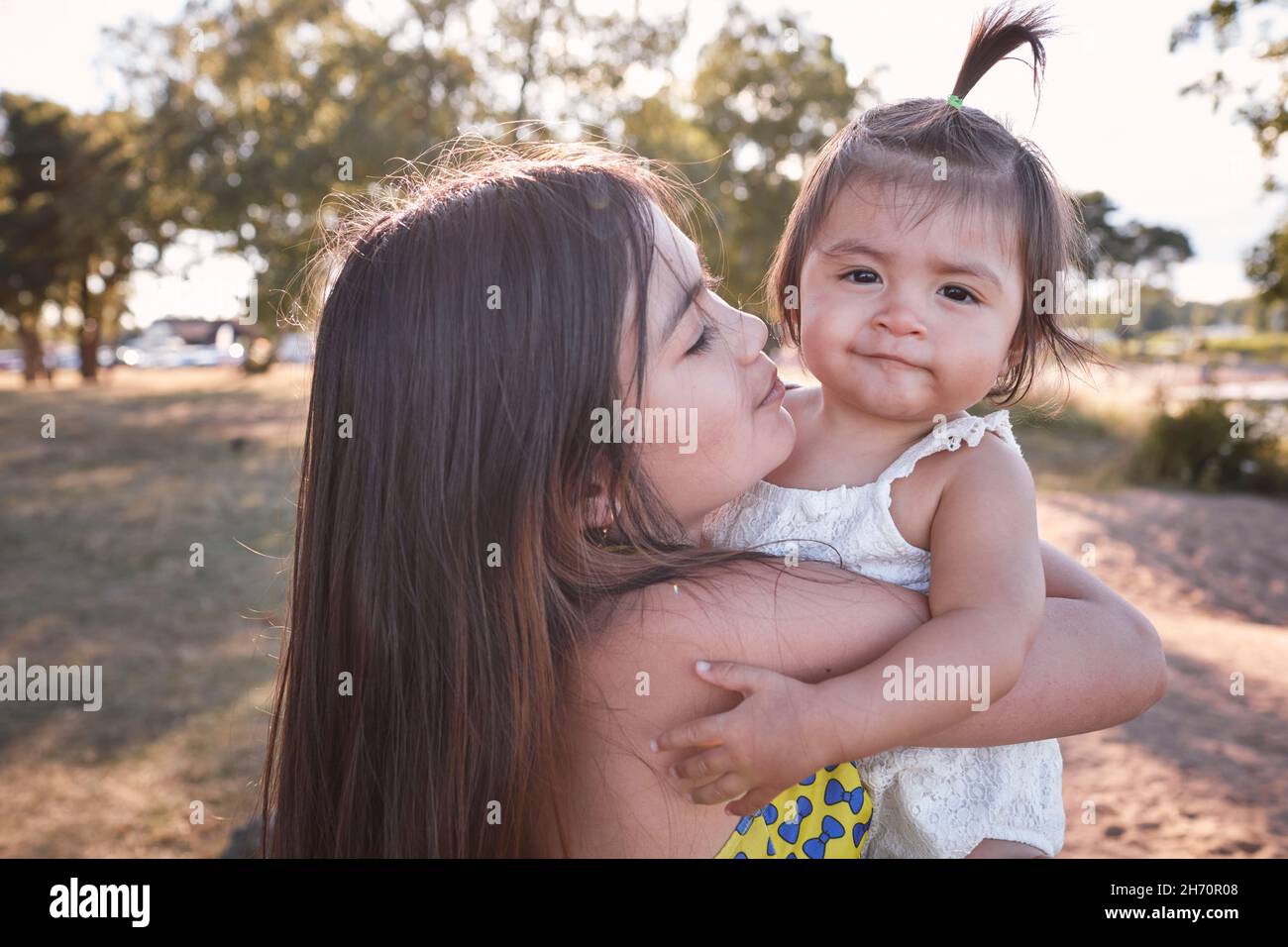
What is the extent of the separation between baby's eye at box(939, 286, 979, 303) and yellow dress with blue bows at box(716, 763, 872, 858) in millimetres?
835

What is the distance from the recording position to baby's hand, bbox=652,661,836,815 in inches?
55.5

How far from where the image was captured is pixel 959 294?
188cm

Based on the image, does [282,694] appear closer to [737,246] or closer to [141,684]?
[141,684]

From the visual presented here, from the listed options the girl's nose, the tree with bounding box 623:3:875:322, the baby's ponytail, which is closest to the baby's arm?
the girl's nose

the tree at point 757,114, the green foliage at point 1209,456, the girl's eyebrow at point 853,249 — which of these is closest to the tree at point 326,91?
the tree at point 757,114

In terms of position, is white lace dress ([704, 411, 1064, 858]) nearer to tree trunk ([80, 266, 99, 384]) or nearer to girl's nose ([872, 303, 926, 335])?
girl's nose ([872, 303, 926, 335])

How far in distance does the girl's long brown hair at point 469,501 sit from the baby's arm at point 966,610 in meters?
0.31

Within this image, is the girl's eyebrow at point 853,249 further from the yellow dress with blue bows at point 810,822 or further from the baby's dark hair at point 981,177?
the yellow dress with blue bows at point 810,822

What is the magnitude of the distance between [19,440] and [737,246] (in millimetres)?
12989

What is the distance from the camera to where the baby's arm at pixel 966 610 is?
1452 mm

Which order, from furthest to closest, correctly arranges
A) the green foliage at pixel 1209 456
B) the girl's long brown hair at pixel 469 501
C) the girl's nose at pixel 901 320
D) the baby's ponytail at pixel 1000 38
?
the green foliage at pixel 1209 456 < the baby's ponytail at pixel 1000 38 < the girl's nose at pixel 901 320 < the girl's long brown hair at pixel 469 501
